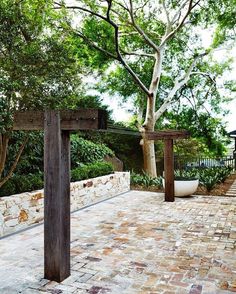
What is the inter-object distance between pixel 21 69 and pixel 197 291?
12.9 ft

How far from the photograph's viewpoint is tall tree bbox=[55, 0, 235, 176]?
10891 millimetres

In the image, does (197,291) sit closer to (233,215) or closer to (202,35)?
(233,215)

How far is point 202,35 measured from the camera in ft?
45.2

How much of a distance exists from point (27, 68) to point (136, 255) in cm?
332

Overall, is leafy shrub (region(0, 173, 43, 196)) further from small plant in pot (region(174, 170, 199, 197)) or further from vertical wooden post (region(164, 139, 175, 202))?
small plant in pot (region(174, 170, 199, 197))

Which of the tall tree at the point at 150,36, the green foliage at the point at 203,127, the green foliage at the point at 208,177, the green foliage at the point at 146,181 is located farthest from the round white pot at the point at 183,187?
the green foliage at the point at 203,127

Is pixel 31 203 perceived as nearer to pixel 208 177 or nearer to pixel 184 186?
pixel 184 186

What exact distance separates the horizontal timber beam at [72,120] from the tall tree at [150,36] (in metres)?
7.24

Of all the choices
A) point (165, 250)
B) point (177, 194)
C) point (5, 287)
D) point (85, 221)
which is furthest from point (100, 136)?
point (5, 287)

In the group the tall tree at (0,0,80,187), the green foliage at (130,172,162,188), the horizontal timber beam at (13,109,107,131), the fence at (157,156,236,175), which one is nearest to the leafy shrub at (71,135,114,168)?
the green foliage at (130,172,162,188)

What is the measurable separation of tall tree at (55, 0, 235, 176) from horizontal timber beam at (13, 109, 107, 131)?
7.24m

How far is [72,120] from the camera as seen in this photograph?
117 inches

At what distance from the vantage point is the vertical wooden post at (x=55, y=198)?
298cm

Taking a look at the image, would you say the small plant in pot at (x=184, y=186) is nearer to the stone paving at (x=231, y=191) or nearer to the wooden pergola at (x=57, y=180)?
the stone paving at (x=231, y=191)
